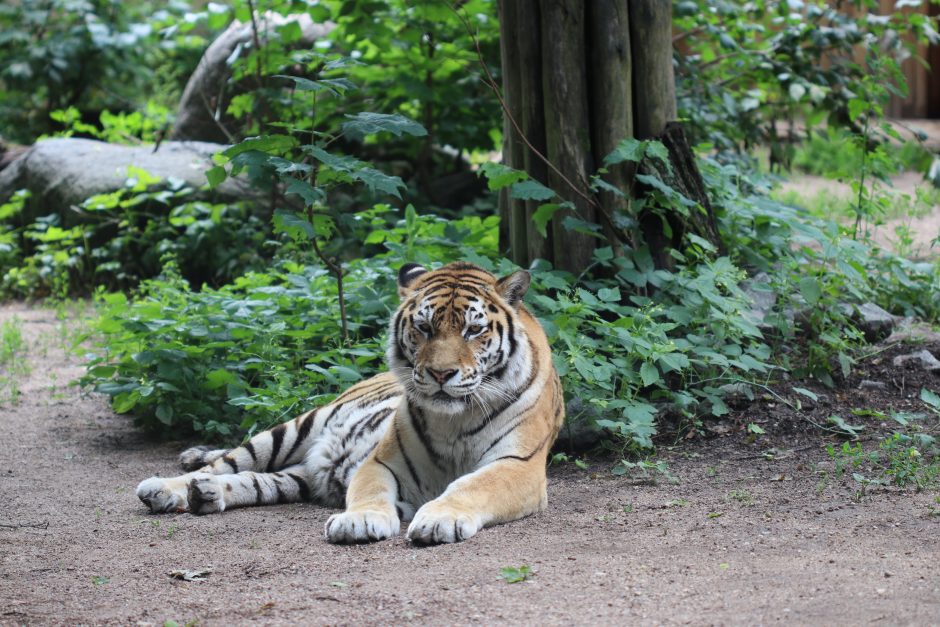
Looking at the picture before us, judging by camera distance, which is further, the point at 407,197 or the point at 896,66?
the point at 407,197

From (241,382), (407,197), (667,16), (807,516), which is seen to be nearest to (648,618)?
(807,516)

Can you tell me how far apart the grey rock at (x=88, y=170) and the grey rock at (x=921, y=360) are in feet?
17.7

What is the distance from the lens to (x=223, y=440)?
5590mm

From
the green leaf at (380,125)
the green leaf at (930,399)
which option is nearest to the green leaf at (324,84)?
the green leaf at (380,125)

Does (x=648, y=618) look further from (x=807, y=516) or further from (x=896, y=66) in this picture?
(x=896, y=66)

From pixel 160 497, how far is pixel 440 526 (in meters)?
1.35

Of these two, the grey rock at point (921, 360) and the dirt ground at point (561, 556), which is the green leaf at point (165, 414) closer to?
the dirt ground at point (561, 556)

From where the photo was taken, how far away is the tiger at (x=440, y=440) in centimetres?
390

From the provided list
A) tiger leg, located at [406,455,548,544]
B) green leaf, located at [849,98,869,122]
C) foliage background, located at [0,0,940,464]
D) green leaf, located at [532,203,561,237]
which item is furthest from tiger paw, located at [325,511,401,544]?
green leaf, located at [849,98,869,122]

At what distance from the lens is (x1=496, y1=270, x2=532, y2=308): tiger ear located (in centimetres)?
435

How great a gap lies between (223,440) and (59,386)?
1.84 m

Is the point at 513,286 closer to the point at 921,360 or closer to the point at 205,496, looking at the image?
the point at 205,496

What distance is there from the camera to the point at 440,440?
426 cm

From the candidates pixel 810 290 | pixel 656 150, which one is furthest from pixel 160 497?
pixel 810 290
